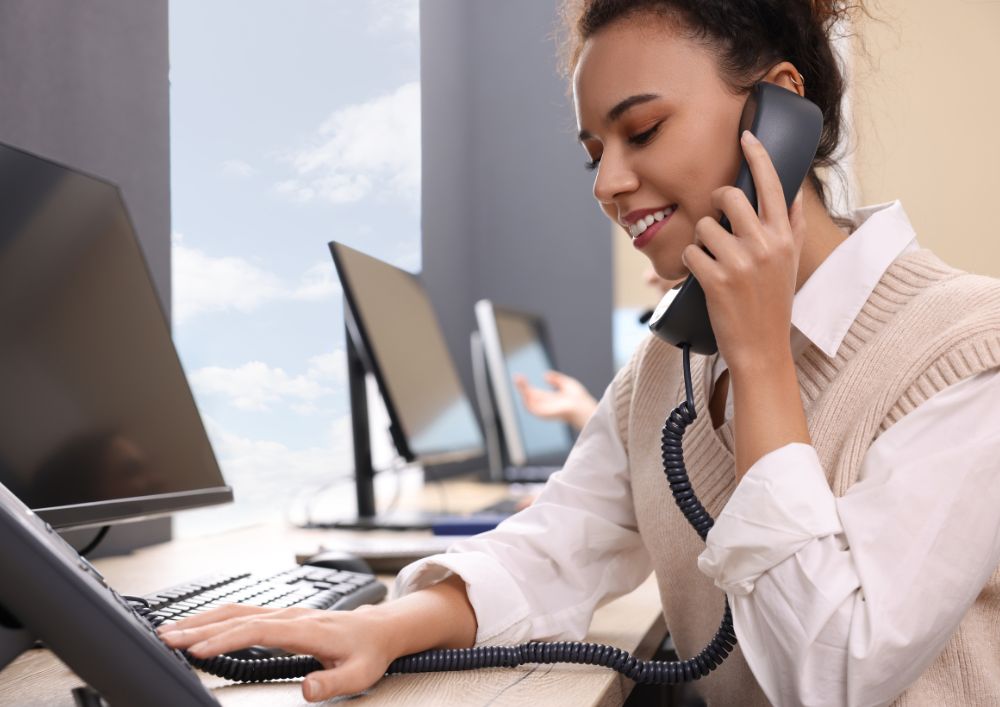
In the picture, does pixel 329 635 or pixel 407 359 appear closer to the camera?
pixel 329 635

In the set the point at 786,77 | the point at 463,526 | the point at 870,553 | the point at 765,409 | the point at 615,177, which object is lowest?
the point at 463,526

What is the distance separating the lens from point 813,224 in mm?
956

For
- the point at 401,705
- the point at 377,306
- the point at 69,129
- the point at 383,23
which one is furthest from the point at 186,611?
the point at 383,23

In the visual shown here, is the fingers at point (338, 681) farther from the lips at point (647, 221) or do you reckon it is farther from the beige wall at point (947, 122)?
the beige wall at point (947, 122)

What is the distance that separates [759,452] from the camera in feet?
2.42

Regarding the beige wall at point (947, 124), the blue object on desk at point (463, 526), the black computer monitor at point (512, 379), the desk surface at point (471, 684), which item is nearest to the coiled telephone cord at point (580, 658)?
the desk surface at point (471, 684)

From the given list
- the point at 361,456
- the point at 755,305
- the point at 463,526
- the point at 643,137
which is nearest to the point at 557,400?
the point at 361,456

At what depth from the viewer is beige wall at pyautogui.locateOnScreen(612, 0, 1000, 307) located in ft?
8.98

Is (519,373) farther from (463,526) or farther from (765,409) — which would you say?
(765,409)

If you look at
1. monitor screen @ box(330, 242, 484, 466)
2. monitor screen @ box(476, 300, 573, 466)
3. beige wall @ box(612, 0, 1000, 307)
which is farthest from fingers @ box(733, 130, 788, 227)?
beige wall @ box(612, 0, 1000, 307)

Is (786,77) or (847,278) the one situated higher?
A: (786,77)

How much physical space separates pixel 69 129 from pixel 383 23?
3.94ft

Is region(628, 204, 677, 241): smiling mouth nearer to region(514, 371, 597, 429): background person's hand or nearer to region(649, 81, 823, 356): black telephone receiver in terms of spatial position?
region(649, 81, 823, 356): black telephone receiver

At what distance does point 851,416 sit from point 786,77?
14.1 inches
